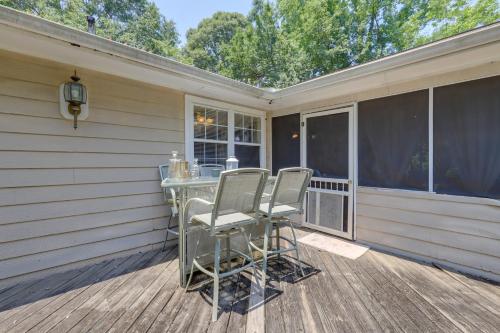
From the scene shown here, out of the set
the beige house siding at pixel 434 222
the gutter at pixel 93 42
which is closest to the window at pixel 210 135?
the gutter at pixel 93 42

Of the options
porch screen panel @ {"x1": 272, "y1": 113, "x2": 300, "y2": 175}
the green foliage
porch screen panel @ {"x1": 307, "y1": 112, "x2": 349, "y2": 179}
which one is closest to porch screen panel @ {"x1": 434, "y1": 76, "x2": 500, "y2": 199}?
porch screen panel @ {"x1": 307, "y1": 112, "x2": 349, "y2": 179}

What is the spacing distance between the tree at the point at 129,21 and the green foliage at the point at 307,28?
0.05m

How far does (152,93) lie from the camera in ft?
10.5

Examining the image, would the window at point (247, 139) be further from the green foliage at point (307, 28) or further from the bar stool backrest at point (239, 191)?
the green foliage at point (307, 28)

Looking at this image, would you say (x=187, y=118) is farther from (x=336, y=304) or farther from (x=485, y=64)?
(x=485, y=64)

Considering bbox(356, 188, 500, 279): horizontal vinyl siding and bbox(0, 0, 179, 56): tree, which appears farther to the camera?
bbox(0, 0, 179, 56): tree

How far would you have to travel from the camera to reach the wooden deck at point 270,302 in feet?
5.80

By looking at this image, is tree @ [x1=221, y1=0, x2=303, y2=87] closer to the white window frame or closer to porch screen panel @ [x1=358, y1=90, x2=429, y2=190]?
the white window frame

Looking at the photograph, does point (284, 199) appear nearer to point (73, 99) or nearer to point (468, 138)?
point (468, 138)

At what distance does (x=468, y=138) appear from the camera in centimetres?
258

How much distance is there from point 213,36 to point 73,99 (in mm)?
14414

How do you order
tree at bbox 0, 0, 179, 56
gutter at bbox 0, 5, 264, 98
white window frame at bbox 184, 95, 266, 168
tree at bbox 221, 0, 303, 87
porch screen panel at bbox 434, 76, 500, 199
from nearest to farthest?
1. gutter at bbox 0, 5, 264, 98
2. porch screen panel at bbox 434, 76, 500, 199
3. white window frame at bbox 184, 95, 266, 168
4. tree at bbox 221, 0, 303, 87
5. tree at bbox 0, 0, 179, 56

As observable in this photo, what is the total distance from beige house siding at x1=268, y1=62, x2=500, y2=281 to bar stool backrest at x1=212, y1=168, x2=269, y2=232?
6.94 ft

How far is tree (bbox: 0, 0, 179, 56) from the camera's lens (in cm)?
1117
